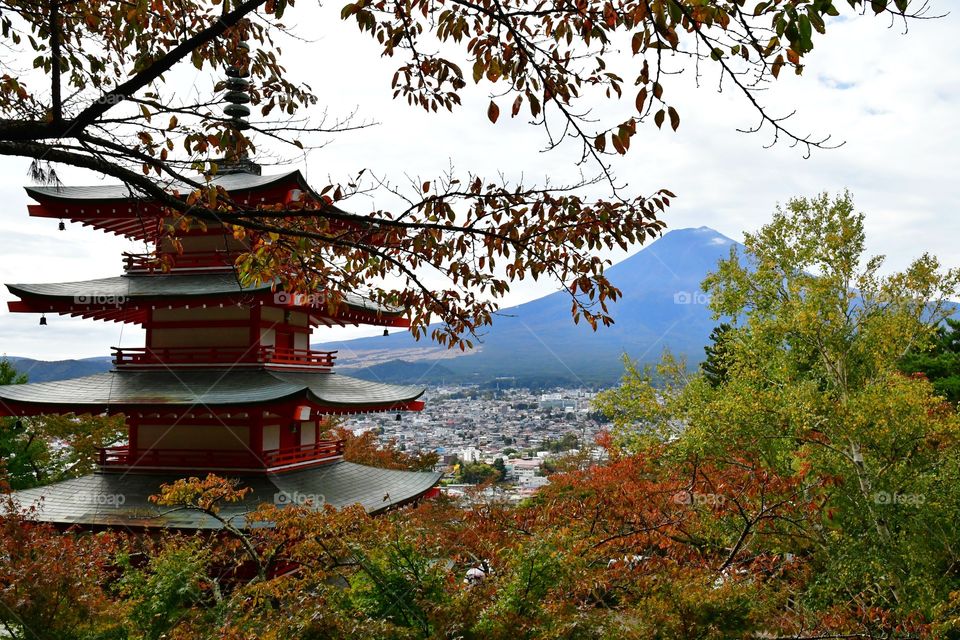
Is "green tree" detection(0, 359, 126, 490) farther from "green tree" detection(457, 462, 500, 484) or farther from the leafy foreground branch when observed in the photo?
"green tree" detection(457, 462, 500, 484)

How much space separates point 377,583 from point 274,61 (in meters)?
4.07

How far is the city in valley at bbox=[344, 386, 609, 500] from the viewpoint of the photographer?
2670 centimetres

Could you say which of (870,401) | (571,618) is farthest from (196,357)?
(870,401)

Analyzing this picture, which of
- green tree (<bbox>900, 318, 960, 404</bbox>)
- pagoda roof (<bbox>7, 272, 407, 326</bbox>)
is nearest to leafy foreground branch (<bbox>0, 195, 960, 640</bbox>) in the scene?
pagoda roof (<bbox>7, 272, 407, 326</bbox>)

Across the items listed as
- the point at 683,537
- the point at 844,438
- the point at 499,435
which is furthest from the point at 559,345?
the point at 683,537

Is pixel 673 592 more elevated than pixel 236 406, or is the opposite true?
pixel 236 406

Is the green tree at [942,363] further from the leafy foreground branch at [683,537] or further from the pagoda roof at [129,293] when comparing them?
the pagoda roof at [129,293]

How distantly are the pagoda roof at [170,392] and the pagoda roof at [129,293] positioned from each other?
115 cm

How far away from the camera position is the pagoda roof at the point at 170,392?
9.23 m

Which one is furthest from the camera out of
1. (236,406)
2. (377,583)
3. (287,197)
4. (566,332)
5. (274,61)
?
(566,332)

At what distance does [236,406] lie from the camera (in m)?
9.19

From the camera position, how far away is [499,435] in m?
48.0

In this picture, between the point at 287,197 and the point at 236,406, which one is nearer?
the point at 236,406

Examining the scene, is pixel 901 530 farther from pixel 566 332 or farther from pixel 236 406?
pixel 566 332
